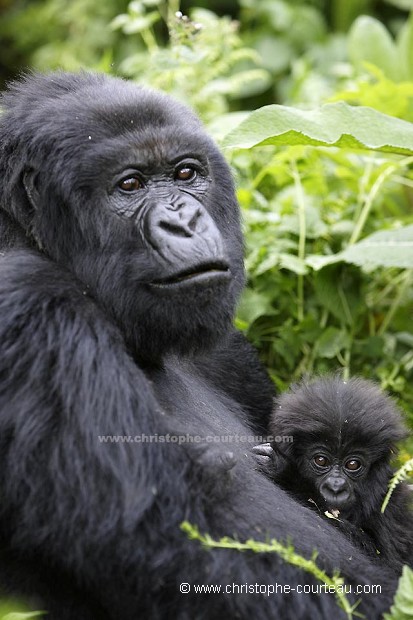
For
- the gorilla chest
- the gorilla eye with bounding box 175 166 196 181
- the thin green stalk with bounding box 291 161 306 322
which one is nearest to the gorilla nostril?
the gorilla eye with bounding box 175 166 196 181

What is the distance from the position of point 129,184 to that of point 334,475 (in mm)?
1322

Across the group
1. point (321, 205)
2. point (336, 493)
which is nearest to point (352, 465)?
point (336, 493)

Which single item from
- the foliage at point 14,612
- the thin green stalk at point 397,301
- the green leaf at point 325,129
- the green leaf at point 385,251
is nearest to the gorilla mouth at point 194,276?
the green leaf at point 325,129

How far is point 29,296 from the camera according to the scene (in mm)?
2793

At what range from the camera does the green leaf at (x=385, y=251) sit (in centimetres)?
421

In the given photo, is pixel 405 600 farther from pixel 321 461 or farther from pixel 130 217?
pixel 130 217

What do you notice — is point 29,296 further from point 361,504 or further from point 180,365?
point 361,504

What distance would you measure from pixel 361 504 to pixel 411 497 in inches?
8.1

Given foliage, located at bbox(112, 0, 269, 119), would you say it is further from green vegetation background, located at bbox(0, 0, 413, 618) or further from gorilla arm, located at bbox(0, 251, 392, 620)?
gorilla arm, located at bbox(0, 251, 392, 620)

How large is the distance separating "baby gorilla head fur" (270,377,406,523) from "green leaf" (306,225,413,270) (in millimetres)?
789

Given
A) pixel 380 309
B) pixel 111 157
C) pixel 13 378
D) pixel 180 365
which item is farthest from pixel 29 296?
pixel 380 309

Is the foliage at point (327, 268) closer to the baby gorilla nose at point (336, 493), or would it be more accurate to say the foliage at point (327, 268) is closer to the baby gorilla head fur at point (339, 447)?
the baby gorilla head fur at point (339, 447)

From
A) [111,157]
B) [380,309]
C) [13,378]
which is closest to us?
[13,378]

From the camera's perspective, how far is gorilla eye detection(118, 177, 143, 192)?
3135mm
